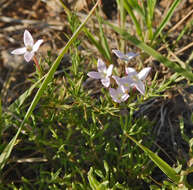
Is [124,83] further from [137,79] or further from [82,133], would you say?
[82,133]

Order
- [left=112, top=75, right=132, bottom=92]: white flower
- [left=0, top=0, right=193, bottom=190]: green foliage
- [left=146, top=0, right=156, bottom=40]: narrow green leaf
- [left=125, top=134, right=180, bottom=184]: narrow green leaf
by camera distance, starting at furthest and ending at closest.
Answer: [left=146, top=0, right=156, bottom=40]: narrow green leaf → [left=0, top=0, right=193, bottom=190]: green foliage → [left=112, top=75, right=132, bottom=92]: white flower → [left=125, top=134, right=180, bottom=184]: narrow green leaf

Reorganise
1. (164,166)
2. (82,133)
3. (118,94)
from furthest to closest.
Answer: (82,133), (118,94), (164,166)

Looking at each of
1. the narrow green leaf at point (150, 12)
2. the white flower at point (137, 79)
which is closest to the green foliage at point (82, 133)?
the narrow green leaf at point (150, 12)

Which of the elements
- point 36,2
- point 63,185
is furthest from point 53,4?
point 63,185

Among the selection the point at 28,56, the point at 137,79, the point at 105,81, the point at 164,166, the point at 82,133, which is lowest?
the point at 82,133

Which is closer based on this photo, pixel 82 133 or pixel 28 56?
pixel 28 56

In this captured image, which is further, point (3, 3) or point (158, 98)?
point (3, 3)

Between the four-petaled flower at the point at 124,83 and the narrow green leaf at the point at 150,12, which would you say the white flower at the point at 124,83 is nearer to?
the four-petaled flower at the point at 124,83

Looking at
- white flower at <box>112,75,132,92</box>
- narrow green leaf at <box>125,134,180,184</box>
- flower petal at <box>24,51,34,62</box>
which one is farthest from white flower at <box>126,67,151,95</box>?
flower petal at <box>24,51,34,62</box>

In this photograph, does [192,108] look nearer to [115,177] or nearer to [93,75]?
[115,177]

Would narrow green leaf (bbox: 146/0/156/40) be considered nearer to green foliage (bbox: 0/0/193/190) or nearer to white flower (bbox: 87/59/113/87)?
green foliage (bbox: 0/0/193/190)

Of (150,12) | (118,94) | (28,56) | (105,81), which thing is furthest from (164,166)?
(150,12)
